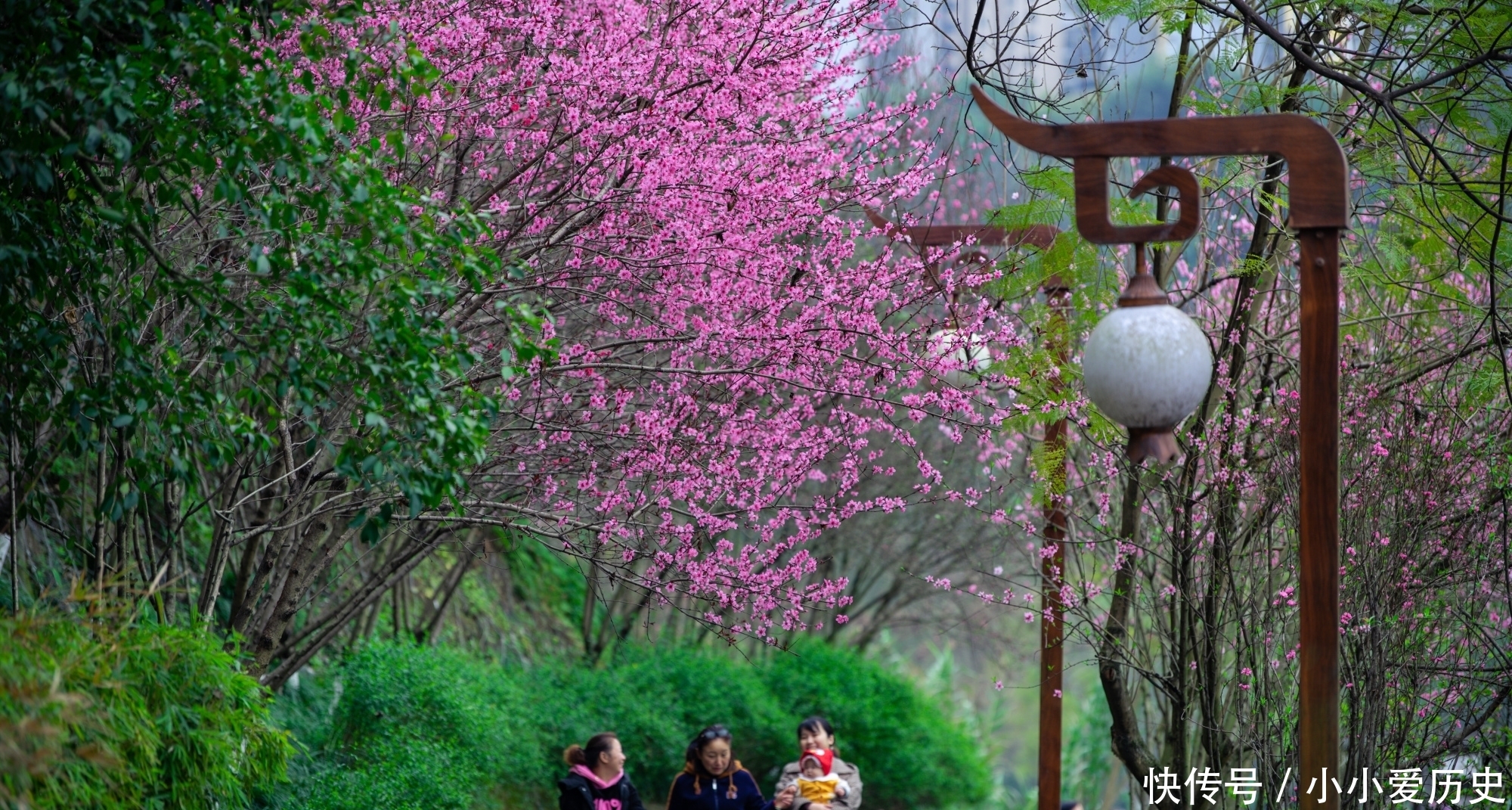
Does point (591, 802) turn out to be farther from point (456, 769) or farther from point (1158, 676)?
point (1158, 676)

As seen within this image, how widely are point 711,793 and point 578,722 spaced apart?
3.36 m

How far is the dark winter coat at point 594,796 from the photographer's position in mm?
7199

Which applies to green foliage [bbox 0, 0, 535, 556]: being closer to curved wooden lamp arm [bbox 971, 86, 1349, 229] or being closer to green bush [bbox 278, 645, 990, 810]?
curved wooden lamp arm [bbox 971, 86, 1349, 229]

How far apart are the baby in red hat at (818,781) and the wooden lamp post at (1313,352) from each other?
179 inches

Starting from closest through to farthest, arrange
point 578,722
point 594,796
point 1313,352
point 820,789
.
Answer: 1. point 1313,352
2. point 594,796
3. point 820,789
4. point 578,722

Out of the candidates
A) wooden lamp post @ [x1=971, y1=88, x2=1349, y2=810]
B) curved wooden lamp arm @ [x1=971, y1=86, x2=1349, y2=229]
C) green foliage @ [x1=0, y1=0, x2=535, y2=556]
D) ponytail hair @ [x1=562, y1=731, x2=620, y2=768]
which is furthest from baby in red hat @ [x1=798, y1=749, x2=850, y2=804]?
curved wooden lamp arm @ [x1=971, y1=86, x2=1349, y2=229]

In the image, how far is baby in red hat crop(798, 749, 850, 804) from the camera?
822 centimetres

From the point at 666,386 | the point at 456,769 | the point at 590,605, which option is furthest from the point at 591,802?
the point at 590,605

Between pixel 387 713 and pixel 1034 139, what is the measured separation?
587 centimetres

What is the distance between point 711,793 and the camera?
7.60 m

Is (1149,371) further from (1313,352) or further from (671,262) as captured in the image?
(671,262)

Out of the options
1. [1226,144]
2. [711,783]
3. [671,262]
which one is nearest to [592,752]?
[711,783]

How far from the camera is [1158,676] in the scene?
6684 mm

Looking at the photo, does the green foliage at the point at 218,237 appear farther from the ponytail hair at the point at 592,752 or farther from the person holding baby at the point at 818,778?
the person holding baby at the point at 818,778
